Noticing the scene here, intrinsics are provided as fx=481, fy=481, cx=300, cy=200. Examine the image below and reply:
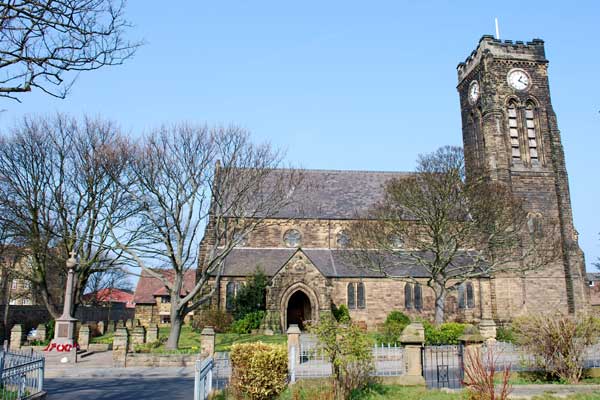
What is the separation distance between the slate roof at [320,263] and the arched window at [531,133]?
→ 9.61 m

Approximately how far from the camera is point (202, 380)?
10156 millimetres

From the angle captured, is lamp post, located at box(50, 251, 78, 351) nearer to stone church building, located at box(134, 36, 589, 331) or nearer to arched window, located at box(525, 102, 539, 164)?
stone church building, located at box(134, 36, 589, 331)

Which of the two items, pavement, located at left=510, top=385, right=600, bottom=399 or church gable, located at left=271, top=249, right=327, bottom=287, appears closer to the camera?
pavement, located at left=510, top=385, right=600, bottom=399

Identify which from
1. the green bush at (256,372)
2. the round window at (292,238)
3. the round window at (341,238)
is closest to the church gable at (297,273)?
the round window at (292,238)

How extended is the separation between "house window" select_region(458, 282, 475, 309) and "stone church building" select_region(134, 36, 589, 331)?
0.07 m

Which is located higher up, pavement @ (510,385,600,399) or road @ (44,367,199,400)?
pavement @ (510,385,600,399)

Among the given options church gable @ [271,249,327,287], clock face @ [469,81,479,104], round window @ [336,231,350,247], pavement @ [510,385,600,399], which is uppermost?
clock face @ [469,81,479,104]

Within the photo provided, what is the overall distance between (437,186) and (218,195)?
12.9 meters

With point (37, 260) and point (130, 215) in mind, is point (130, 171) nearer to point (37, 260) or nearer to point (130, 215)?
point (130, 215)

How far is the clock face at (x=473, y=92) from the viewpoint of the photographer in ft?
129

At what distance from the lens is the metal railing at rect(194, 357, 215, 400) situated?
9.29m

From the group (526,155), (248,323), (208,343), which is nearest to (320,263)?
(248,323)

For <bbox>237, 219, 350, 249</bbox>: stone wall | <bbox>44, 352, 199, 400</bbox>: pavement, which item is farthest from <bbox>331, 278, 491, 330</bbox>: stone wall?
<bbox>44, 352, 199, 400</bbox>: pavement

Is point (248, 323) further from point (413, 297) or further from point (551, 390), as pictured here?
point (551, 390)
